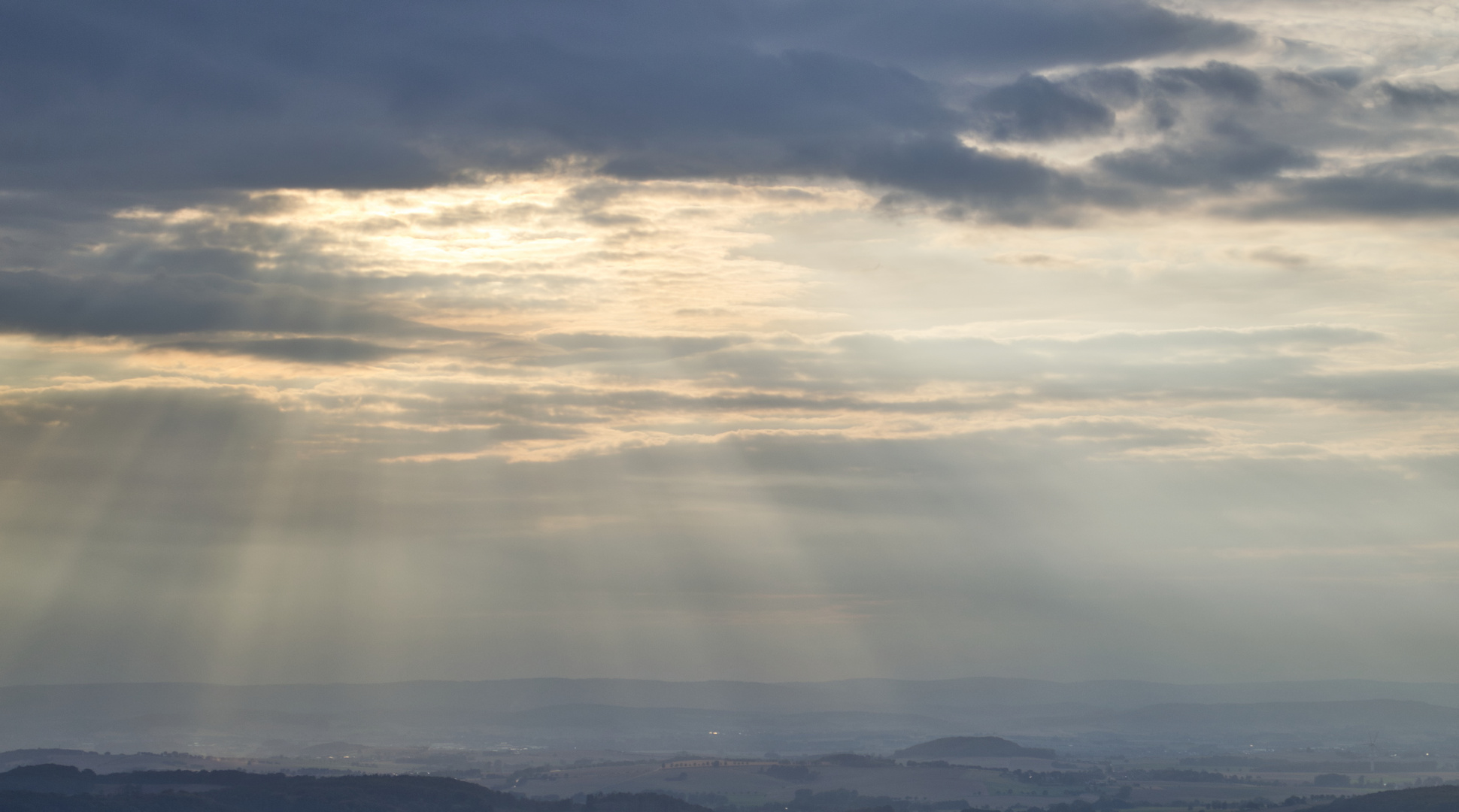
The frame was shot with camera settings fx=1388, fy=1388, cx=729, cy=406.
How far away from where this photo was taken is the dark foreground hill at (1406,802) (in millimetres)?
170875

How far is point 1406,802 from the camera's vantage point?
589ft

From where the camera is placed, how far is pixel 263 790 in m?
176

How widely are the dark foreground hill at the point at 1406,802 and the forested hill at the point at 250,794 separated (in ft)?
294

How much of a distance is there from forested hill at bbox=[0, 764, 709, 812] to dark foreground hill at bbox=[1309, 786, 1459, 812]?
89.7 m

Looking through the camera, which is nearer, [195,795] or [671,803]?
[195,795]

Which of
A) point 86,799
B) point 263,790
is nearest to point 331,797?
point 263,790

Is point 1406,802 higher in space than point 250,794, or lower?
lower

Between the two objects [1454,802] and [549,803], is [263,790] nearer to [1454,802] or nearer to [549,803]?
[549,803]

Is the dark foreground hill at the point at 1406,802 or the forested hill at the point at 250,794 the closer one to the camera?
the forested hill at the point at 250,794

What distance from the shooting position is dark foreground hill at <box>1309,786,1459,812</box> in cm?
17088

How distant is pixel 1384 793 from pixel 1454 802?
74.7ft

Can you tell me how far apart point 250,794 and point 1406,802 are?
147387 mm

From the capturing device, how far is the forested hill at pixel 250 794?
15175 cm

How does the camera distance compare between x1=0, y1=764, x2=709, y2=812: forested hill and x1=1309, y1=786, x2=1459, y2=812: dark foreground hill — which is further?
x1=1309, y1=786, x2=1459, y2=812: dark foreground hill
